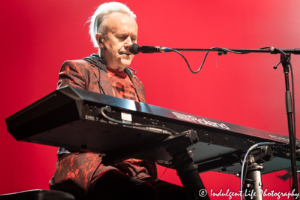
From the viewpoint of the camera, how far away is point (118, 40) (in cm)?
192

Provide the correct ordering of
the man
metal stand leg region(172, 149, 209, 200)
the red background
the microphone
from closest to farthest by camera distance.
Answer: metal stand leg region(172, 149, 209, 200) < the man < the microphone < the red background

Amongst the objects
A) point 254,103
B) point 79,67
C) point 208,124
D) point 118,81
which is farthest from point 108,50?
point 254,103

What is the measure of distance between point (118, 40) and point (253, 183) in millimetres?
1064

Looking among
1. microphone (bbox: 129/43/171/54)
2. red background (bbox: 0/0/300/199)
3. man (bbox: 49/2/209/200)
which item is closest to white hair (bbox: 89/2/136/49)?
man (bbox: 49/2/209/200)

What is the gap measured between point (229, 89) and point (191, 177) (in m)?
1.72

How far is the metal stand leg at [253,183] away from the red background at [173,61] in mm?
1011

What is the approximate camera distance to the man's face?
1.90 meters

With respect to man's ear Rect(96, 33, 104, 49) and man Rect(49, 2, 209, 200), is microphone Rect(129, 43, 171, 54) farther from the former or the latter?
man's ear Rect(96, 33, 104, 49)

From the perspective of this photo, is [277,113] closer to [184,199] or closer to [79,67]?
[184,199]

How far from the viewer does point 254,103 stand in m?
2.84

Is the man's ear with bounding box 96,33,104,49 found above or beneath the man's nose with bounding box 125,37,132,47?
above

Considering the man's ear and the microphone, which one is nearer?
the microphone

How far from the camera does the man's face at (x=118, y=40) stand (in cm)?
190

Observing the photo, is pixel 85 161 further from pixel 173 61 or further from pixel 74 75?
pixel 173 61
